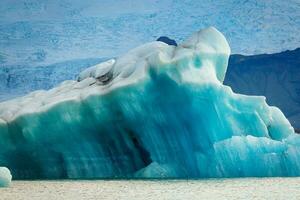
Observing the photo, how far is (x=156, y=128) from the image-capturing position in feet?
25.3

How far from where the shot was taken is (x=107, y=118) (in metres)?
7.62

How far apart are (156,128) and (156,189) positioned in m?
1.43

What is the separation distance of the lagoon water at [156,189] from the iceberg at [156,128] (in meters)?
0.45

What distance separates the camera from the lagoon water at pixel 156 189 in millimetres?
5750

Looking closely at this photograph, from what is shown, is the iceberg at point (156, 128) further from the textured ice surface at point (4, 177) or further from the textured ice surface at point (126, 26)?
the textured ice surface at point (126, 26)

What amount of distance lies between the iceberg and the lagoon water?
1.47 ft

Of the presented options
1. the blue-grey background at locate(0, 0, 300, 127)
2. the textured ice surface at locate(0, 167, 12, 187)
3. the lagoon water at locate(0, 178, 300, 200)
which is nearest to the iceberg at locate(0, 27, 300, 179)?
the lagoon water at locate(0, 178, 300, 200)

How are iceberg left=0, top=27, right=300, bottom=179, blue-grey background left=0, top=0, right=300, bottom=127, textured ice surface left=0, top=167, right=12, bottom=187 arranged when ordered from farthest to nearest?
1. blue-grey background left=0, top=0, right=300, bottom=127
2. iceberg left=0, top=27, right=300, bottom=179
3. textured ice surface left=0, top=167, right=12, bottom=187

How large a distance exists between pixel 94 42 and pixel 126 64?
13320mm

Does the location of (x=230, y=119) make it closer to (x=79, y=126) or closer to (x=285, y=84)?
(x=79, y=126)

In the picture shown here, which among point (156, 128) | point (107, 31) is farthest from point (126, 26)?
point (156, 128)

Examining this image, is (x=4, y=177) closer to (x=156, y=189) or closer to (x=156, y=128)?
(x=156, y=189)

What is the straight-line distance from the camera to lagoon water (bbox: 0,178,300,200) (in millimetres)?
5750

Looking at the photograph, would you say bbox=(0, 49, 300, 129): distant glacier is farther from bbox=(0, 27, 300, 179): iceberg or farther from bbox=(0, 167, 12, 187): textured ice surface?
bbox=(0, 167, 12, 187): textured ice surface
